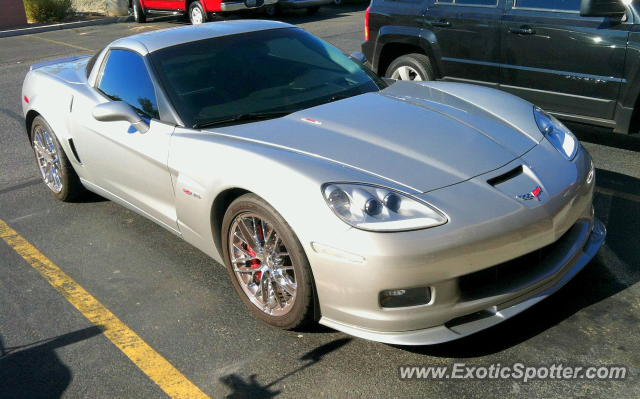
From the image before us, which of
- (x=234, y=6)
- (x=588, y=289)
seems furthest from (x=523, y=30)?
(x=234, y=6)

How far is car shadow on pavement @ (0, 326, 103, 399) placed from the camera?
130 inches

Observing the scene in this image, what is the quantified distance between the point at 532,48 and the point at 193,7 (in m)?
12.1

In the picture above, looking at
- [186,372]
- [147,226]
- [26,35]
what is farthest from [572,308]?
[26,35]

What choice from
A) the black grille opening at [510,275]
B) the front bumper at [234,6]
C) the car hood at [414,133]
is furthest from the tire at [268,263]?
the front bumper at [234,6]

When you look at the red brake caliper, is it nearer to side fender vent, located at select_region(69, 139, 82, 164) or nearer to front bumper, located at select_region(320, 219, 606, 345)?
front bumper, located at select_region(320, 219, 606, 345)

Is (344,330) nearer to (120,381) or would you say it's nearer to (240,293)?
(240,293)

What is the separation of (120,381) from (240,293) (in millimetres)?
798

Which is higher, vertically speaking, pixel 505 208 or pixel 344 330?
pixel 505 208

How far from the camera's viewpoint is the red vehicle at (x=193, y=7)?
16.0 m

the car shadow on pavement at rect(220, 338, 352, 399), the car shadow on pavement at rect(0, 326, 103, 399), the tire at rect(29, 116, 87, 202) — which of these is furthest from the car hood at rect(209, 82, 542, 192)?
the tire at rect(29, 116, 87, 202)

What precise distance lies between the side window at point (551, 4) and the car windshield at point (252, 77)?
209 centimetres

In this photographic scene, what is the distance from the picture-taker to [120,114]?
427 centimetres

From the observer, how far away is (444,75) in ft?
22.6

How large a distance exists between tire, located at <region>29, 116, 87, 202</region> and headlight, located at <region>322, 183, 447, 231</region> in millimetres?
2914
